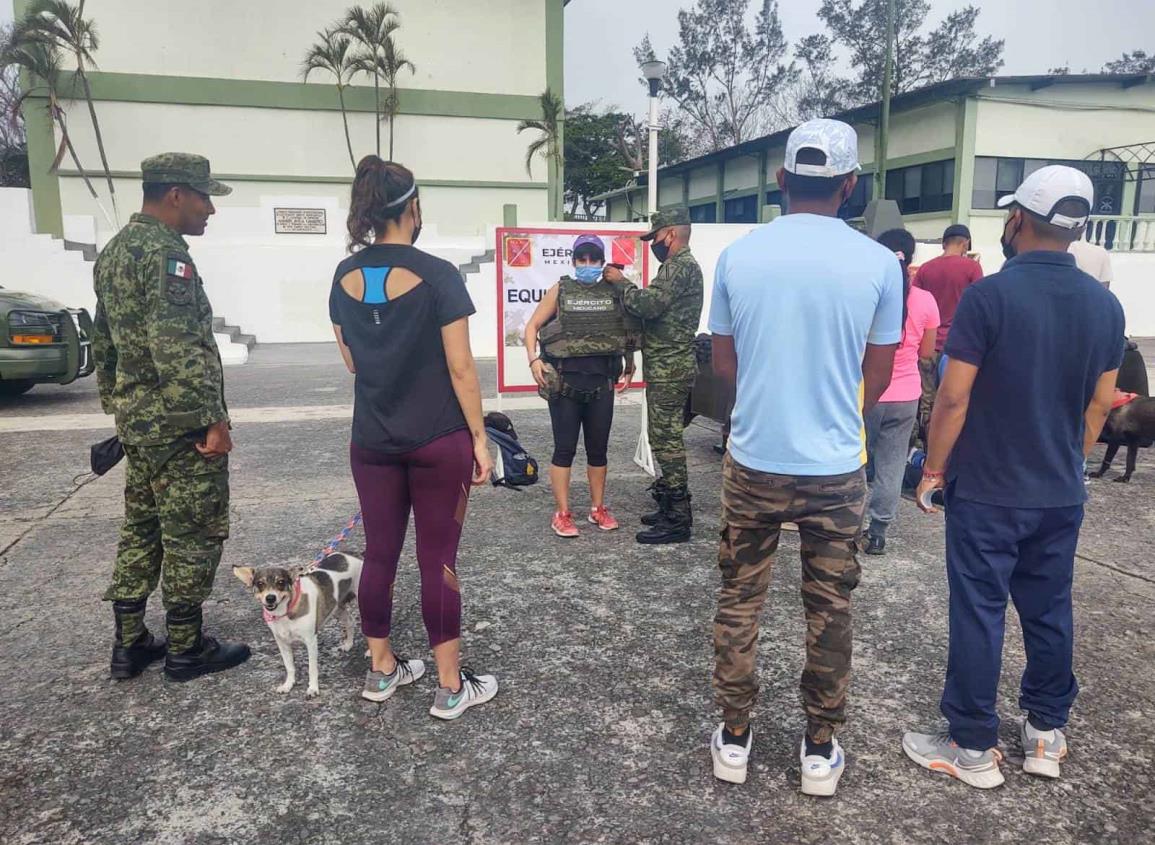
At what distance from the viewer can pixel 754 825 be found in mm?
2398

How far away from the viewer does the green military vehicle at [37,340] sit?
9.08m

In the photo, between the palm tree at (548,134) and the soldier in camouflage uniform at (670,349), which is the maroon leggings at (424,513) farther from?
the palm tree at (548,134)

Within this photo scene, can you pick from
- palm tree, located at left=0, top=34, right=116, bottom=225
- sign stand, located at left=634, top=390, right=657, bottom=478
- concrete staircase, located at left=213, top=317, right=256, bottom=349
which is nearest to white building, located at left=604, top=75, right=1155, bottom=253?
concrete staircase, located at left=213, top=317, right=256, bottom=349

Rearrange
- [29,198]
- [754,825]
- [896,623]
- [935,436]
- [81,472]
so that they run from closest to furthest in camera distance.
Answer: [754,825]
[935,436]
[896,623]
[81,472]
[29,198]

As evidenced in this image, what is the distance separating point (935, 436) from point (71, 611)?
3854mm

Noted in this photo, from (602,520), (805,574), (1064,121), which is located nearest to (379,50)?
(602,520)

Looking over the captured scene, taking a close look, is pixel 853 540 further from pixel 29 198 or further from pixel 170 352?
pixel 29 198

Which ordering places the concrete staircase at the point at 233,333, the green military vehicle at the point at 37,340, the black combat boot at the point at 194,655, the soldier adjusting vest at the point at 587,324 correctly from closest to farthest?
the black combat boot at the point at 194,655, the soldier adjusting vest at the point at 587,324, the green military vehicle at the point at 37,340, the concrete staircase at the point at 233,333

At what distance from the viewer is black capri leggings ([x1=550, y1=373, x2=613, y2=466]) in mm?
4824

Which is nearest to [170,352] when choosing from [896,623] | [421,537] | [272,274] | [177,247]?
[177,247]

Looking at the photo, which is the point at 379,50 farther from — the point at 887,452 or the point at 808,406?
the point at 808,406

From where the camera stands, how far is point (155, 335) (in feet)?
9.77

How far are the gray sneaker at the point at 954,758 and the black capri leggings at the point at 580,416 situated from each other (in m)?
2.57

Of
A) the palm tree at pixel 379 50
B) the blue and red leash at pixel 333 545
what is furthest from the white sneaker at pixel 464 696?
the palm tree at pixel 379 50
